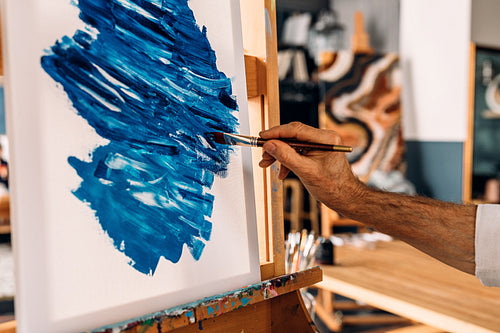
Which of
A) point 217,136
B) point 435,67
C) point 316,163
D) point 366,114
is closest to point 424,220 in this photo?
point 316,163

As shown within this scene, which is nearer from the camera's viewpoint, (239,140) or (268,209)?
(239,140)

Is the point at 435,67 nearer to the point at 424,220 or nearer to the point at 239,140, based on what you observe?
the point at 424,220

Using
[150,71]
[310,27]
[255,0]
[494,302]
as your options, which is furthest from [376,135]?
[150,71]

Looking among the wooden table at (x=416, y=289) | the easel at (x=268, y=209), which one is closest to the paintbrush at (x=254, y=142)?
the easel at (x=268, y=209)

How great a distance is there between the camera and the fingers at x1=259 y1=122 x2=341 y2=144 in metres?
0.85

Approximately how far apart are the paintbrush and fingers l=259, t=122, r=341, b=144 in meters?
0.01

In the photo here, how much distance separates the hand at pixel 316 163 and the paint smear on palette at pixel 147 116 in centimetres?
11

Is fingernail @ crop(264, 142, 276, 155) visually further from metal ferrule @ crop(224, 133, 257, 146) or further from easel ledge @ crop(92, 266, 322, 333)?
easel ledge @ crop(92, 266, 322, 333)

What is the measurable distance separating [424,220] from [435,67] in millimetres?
2868

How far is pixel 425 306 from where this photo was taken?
1.25 meters

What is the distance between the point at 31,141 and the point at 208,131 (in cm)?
34

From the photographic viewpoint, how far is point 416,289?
4.59 ft

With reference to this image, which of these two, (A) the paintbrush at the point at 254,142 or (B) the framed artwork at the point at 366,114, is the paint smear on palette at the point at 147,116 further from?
(B) the framed artwork at the point at 366,114

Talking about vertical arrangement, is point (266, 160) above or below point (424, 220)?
above
